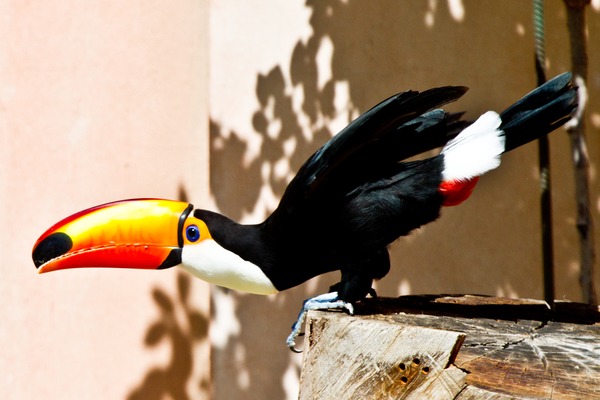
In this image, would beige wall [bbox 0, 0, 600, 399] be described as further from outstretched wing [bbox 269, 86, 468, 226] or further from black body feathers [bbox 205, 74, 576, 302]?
outstretched wing [bbox 269, 86, 468, 226]

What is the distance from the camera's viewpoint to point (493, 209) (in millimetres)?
3895

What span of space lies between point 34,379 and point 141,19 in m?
1.57

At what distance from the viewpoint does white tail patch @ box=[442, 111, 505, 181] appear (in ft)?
6.74

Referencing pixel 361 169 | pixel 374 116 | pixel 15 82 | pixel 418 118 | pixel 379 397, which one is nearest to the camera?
pixel 379 397

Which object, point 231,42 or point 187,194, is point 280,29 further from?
point 187,194

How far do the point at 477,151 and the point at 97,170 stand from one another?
1.76m

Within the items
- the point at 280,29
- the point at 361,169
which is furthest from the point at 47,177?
the point at 361,169

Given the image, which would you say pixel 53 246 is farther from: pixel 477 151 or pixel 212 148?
pixel 212 148

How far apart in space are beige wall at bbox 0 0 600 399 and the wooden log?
158 centimetres

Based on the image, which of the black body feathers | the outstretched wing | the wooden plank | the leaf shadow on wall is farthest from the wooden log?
the leaf shadow on wall

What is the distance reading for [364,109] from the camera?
12.1 ft

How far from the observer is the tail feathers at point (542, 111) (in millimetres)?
2010

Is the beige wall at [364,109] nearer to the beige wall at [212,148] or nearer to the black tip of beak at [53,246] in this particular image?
the beige wall at [212,148]

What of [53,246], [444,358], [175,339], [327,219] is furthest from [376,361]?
[175,339]
